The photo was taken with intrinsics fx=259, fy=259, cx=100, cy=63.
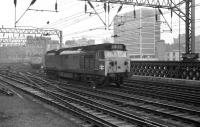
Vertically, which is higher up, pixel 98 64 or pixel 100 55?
pixel 100 55

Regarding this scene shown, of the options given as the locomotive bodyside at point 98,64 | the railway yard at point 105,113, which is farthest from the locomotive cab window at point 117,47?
the railway yard at point 105,113

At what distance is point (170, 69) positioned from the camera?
24.7 m

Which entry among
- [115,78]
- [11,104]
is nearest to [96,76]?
[115,78]

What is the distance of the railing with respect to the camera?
22.1 metres

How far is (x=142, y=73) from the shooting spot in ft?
94.1

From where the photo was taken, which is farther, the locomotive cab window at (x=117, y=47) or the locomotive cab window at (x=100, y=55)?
the locomotive cab window at (x=117, y=47)

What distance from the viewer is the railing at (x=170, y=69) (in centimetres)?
2212

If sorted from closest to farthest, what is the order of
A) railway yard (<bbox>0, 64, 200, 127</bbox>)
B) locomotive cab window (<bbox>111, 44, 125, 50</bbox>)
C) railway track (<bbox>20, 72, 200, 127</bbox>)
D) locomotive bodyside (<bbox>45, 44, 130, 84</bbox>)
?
railway yard (<bbox>0, 64, 200, 127</bbox>)
railway track (<bbox>20, 72, 200, 127</bbox>)
locomotive bodyside (<bbox>45, 44, 130, 84</bbox>)
locomotive cab window (<bbox>111, 44, 125, 50</bbox>)

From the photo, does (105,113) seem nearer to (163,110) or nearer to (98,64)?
(163,110)

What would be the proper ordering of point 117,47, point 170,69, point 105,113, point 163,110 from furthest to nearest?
point 170,69 → point 117,47 → point 163,110 → point 105,113

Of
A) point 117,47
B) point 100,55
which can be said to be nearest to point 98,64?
point 100,55

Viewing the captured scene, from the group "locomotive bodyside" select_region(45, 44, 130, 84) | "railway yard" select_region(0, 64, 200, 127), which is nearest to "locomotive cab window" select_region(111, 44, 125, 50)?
"locomotive bodyside" select_region(45, 44, 130, 84)

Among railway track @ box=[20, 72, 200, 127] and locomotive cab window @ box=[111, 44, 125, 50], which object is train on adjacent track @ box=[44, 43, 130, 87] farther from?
railway track @ box=[20, 72, 200, 127]

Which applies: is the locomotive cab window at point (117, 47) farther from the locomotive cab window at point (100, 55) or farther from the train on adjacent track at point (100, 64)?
the locomotive cab window at point (100, 55)
